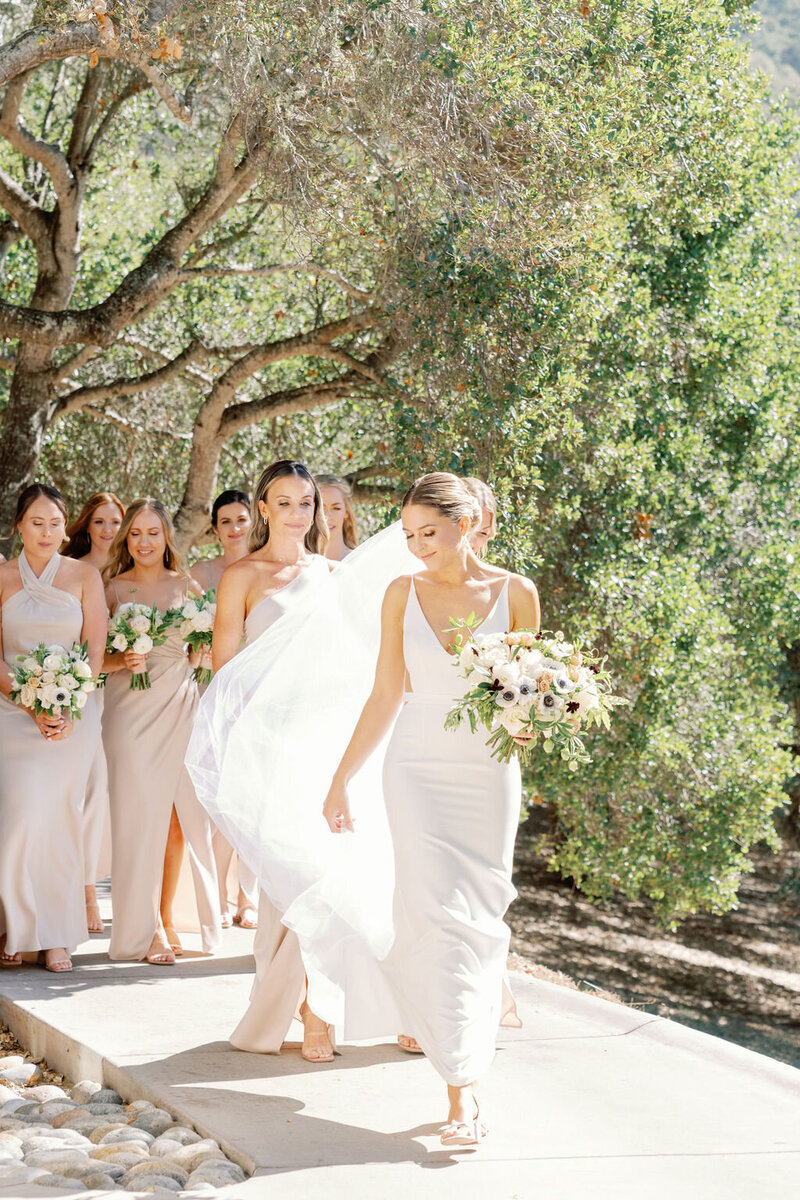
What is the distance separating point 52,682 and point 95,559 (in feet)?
6.39

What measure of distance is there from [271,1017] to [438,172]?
5387mm

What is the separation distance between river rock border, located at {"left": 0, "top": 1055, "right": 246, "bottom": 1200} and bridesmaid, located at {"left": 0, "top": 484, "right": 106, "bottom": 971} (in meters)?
1.63

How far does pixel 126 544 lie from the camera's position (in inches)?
315

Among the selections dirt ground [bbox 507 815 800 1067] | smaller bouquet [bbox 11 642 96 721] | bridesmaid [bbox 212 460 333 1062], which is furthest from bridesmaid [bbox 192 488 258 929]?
dirt ground [bbox 507 815 800 1067]

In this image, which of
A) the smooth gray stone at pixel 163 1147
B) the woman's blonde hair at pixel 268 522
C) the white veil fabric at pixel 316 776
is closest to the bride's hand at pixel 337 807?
the white veil fabric at pixel 316 776

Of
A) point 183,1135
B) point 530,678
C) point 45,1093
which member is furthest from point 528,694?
point 45,1093

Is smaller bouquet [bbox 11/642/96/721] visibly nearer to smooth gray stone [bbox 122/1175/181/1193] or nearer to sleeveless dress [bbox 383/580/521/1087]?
sleeveless dress [bbox 383/580/521/1087]

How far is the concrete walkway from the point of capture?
428 centimetres

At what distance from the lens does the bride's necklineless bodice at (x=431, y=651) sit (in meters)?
5.03

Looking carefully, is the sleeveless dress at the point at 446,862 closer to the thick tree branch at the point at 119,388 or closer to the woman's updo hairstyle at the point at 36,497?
the woman's updo hairstyle at the point at 36,497

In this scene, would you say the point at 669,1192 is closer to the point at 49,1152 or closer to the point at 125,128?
the point at 49,1152

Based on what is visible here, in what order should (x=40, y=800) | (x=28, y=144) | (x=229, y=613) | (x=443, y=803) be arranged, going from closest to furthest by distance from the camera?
(x=443, y=803)
(x=229, y=613)
(x=40, y=800)
(x=28, y=144)

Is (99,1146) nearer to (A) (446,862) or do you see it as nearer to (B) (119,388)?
(A) (446,862)

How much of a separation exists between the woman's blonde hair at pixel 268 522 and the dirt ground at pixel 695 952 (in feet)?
37.7
